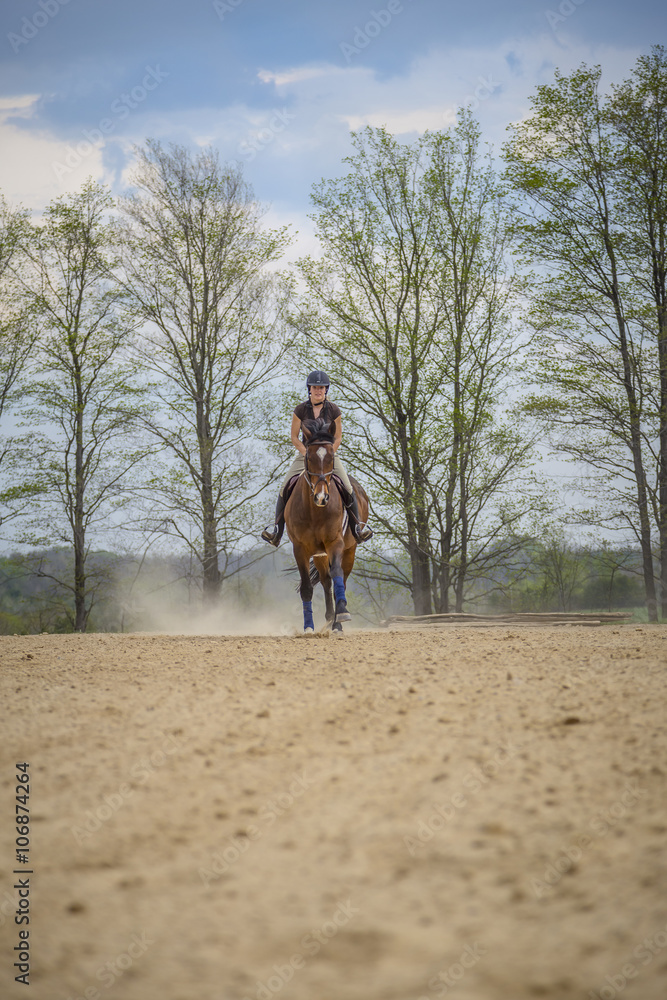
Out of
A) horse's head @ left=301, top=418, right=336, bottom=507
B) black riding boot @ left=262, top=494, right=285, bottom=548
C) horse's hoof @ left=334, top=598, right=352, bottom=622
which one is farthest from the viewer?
black riding boot @ left=262, top=494, right=285, bottom=548

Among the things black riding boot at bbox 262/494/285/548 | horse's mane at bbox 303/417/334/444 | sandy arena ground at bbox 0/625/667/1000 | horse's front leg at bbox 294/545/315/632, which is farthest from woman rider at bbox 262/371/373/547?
sandy arena ground at bbox 0/625/667/1000

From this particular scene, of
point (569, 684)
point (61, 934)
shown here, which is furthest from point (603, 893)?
point (569, 684)

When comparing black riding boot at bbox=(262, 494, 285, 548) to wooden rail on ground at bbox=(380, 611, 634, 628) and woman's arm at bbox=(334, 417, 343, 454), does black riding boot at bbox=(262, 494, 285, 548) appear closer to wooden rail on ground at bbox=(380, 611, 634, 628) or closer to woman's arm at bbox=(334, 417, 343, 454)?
woman's arm at bbox=(334, 417, 343, 454)

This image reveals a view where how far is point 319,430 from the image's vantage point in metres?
9.01

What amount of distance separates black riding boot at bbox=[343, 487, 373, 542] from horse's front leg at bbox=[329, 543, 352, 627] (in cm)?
82

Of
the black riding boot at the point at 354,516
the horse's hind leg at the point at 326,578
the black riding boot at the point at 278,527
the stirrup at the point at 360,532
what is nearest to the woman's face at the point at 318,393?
the black riding boot at the point at 354,516

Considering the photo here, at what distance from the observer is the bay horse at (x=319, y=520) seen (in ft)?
29.2

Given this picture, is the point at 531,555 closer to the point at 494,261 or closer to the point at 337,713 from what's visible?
the point at 494,261

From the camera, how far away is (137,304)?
23.1 metres

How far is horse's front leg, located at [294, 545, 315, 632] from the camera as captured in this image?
971 cm

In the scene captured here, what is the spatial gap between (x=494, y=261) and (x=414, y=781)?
2099cm

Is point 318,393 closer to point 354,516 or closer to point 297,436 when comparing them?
point 297,436

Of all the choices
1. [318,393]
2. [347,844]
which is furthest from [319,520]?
[347,844]

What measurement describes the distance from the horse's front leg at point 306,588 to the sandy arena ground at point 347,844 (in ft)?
18.3
